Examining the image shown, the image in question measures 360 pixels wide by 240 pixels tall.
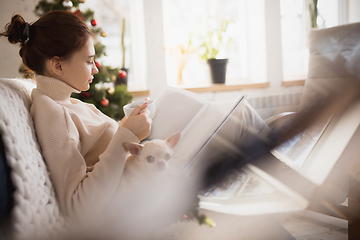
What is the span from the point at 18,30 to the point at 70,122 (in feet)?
1.03

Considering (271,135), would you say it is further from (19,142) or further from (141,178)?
(19,142)

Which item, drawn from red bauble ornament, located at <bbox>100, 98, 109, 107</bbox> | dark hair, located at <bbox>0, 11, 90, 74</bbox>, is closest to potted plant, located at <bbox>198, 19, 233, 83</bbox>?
red bauble ornament, located at <bbox>100, 98, 109, 107</bbox>

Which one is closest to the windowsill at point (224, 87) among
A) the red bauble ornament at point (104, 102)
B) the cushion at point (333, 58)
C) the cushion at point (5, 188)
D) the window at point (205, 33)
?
the window at point (205, 33)

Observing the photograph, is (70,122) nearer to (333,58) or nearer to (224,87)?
(333,58)

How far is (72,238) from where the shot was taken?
555 mm

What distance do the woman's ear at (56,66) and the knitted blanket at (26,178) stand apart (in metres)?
0.15

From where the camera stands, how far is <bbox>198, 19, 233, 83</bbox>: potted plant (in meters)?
2.52

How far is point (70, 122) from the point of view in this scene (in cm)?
63

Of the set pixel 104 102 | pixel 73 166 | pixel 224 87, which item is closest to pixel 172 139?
pixel 73 166

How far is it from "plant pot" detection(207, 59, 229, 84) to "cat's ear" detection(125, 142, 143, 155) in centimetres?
204

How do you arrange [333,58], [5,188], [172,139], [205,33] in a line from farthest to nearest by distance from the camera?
[205,33] < [333,58] < [172,139] < [5,188]

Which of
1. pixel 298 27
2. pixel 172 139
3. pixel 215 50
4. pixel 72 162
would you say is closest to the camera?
pixel 72 162

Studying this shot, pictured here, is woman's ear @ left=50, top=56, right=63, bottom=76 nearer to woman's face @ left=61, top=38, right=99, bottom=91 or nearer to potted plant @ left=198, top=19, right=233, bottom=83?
woman's face @ left=61, top=38, right=99, bottom=91

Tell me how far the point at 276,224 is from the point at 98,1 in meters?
2.55
